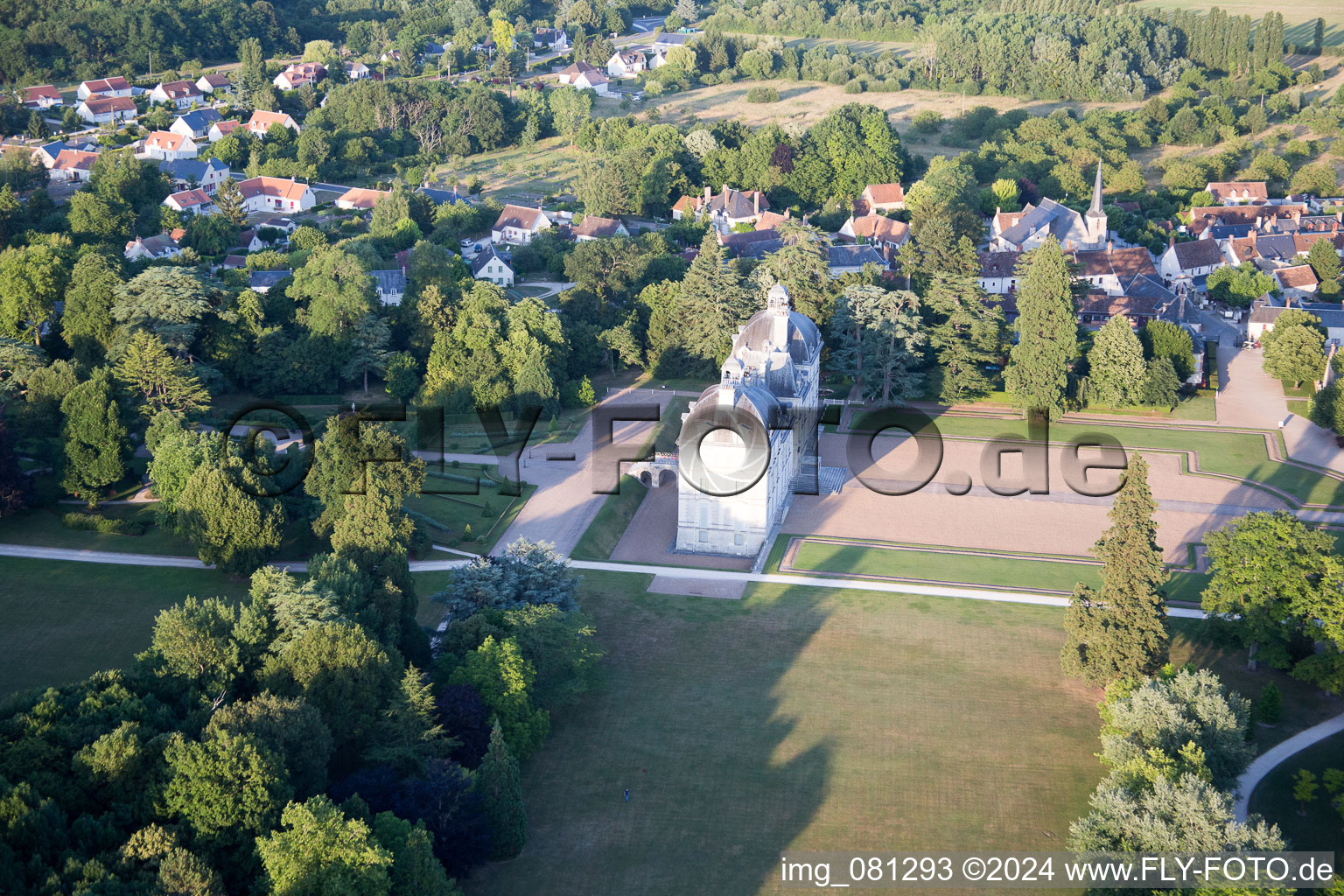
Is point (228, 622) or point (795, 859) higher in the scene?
point (228, 622)

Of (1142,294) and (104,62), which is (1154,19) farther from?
(104,62)

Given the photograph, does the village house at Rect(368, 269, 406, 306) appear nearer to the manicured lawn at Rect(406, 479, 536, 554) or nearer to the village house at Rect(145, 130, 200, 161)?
the manicured lawn at Rect(406, 479, 536, 554)

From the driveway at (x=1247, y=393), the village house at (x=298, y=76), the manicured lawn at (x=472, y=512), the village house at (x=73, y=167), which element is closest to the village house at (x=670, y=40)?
the village house at (x=298, y=76)

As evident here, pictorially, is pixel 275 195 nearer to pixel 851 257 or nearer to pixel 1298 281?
pixel 851 257

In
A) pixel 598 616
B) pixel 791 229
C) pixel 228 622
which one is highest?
pixel 791 229

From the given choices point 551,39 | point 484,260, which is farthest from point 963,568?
point 551,39

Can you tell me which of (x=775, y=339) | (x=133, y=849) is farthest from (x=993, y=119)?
(x=133, y=849)

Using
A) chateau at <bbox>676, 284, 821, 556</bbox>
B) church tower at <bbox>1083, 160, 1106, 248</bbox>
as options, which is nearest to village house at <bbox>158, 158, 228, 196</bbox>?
chateau at <bbox>676, 284, 821, 556</bbox>
